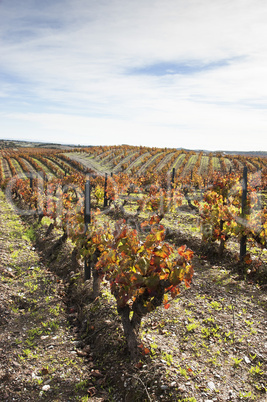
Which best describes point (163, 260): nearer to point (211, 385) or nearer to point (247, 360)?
point (211, 385)

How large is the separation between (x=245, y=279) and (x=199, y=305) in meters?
2.07

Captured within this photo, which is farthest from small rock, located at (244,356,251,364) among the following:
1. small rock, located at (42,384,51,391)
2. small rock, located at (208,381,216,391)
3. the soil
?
small rock, located at (42,384,51,391)

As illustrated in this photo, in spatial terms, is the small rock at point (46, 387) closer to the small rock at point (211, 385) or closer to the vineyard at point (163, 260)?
the vineyard at point (163, 260)

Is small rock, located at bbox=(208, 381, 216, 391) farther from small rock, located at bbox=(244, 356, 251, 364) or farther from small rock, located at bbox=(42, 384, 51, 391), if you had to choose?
small rock, located at bbox=(42, 384, 51, 391)

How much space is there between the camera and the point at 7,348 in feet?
15.9

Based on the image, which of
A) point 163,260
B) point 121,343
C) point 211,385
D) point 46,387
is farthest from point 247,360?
point 46,387

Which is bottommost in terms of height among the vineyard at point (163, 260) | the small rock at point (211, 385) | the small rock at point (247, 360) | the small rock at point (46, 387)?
the small rock at point (46, 387)

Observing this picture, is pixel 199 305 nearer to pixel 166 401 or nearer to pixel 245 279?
pixel 245 279

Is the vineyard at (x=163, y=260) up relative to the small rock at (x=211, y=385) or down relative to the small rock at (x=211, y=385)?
up

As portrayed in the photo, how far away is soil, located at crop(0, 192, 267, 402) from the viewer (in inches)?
158

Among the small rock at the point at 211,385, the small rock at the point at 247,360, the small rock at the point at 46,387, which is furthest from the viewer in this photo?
the small rock at the point at 247,360

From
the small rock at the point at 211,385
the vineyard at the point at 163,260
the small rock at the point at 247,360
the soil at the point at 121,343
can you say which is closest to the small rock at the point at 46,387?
the soil at the point at 121,343

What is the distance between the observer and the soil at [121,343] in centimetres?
400

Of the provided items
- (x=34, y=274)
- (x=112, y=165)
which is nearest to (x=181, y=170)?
(x=112, y=165)
